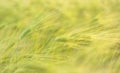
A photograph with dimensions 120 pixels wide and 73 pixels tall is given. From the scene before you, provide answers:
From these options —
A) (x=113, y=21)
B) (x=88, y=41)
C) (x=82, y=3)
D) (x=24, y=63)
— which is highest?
(x=82, y=3)

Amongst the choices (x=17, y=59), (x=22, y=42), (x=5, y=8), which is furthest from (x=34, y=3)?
(x=17, y=59)

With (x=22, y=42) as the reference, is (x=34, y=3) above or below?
above

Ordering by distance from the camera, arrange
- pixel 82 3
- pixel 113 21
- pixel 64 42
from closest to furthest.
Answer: pixel 64 42 → pixel 113 21 → pixel 82 3

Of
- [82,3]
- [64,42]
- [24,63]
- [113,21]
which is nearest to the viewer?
[24,63]

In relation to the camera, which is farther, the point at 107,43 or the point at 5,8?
the point at 5,8

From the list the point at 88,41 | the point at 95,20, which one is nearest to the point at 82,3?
the point at 95,20

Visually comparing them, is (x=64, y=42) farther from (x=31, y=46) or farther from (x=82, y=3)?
(x=82, y=3)

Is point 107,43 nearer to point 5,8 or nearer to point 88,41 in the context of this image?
point 88,41
